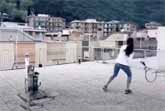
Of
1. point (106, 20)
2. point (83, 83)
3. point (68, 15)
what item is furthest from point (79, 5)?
point (83, 83)

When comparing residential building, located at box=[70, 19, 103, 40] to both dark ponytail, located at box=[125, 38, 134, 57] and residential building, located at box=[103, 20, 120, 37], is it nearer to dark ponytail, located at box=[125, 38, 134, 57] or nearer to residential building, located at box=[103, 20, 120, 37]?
residential building, located at box=[103, 20, 120, 37]

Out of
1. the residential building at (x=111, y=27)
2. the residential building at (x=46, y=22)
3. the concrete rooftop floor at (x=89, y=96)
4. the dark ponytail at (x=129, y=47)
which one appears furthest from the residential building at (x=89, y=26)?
the dark ponytail at (x=129, y=47)

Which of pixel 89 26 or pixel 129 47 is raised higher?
pixel 89 26

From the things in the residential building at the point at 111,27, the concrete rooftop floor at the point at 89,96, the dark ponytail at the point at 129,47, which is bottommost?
the concrete rooftop floor at the point at 89,96

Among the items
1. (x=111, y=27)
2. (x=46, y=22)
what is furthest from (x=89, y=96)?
(x=46, y=22)

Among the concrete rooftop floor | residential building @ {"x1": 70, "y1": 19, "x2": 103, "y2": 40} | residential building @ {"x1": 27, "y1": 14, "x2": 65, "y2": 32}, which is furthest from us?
residential building @ {"x1": 70, "y1": 19, "x2": 103, "y2": 40}

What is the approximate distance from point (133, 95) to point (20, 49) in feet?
83.3

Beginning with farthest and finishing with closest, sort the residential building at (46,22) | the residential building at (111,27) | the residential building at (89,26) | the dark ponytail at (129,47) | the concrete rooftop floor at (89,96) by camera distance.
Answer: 1. the residential building at (89,26)
2. the residential building at (46,22)
3. the residential building at (111,27)
4. the dark ponytail at (129,47)
5. the concrete rooftop floor at (89,96)

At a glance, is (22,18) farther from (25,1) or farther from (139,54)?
(139,54)

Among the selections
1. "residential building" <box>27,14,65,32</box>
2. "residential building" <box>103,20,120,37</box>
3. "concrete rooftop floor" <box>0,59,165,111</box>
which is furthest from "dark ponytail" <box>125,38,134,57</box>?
"residential building" <box>27,14,65,32</box>

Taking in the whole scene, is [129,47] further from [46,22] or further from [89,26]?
[46,22]

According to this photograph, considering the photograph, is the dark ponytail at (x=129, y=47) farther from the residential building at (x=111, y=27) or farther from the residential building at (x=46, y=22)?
the residential building at (x=46, y=22)

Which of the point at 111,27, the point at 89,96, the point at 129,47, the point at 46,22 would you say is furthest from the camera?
the point at 111,27

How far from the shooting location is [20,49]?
103ft
